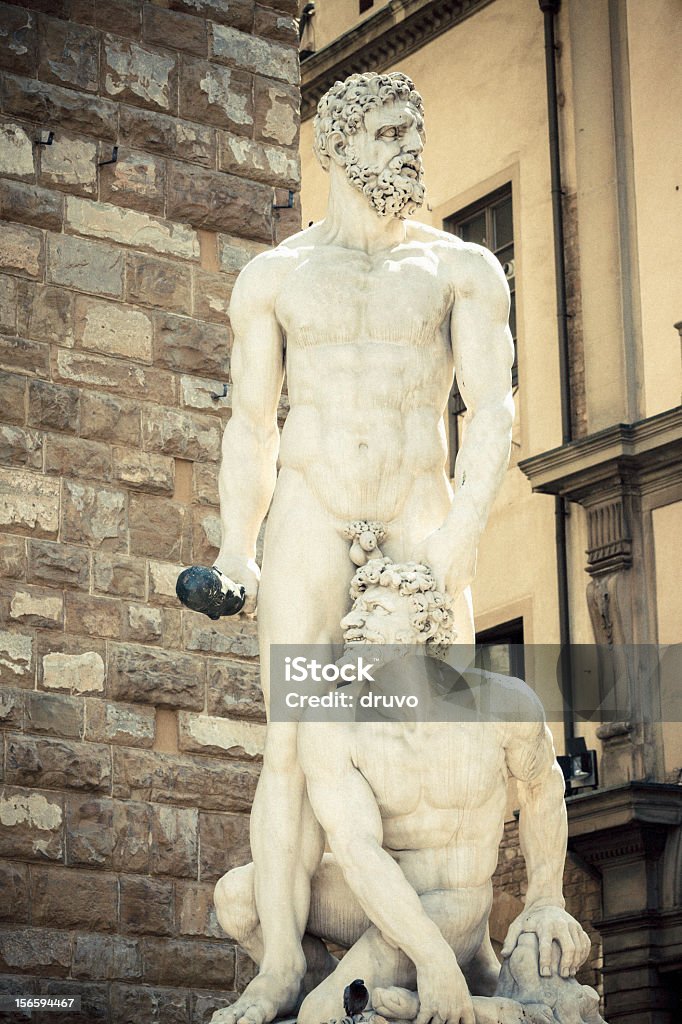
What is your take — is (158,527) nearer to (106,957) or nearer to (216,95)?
(106,957)

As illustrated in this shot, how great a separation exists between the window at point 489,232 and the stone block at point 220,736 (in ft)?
31.7

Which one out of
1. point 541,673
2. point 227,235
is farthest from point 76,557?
point 541,673

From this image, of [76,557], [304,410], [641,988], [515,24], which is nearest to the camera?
[304,410]

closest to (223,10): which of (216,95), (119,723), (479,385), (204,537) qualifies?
(216,95)

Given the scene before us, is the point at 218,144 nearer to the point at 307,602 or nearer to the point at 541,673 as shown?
the point at 307,602

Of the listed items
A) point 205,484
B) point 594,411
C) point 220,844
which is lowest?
point 220,844

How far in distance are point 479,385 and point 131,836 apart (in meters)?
3.37

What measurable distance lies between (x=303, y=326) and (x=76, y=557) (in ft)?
9.86

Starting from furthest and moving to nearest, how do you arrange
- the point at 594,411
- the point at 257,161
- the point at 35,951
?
the point at 594,411 → the point at 257,161 → the point at 35,951

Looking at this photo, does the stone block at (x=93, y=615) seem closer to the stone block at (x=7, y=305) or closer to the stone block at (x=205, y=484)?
the stone block at (x=205, y=484)

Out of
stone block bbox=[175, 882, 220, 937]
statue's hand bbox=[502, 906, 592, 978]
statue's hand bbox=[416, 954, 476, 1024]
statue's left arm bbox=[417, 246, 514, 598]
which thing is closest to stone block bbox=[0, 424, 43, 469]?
stone block bbox=[175, 882, 220, 937]

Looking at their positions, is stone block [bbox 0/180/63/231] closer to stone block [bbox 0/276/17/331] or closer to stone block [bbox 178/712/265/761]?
stone block [bbox 0/276/17/331]

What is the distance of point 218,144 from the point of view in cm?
1012

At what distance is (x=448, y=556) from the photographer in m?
6.12
